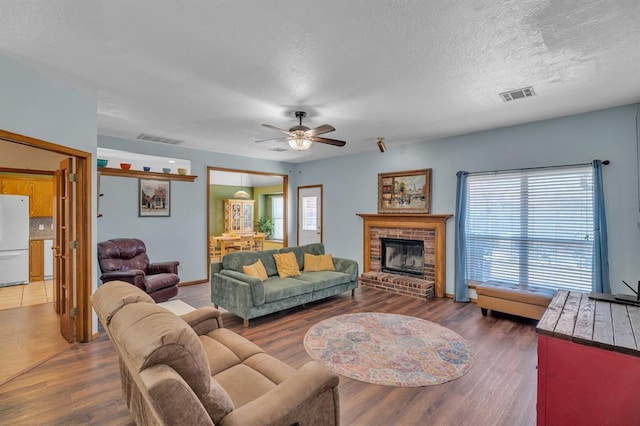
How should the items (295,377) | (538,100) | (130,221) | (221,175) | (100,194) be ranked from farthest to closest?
(221,175) → (130,221) → (100,194) → (538,100) → (295,377)

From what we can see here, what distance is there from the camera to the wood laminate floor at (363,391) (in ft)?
7.13

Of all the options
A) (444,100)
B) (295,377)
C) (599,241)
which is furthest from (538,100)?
(295,377)

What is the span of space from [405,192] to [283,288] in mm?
3027

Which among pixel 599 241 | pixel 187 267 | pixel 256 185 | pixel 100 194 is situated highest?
pixel 256 185

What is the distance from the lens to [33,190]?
638 cm

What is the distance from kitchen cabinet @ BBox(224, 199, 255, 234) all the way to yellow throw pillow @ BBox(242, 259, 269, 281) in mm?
6124

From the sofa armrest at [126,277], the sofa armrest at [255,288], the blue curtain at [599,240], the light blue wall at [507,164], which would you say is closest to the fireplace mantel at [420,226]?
the light blue wall at [507,164]

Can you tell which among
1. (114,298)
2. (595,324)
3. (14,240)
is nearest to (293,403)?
(114,298)

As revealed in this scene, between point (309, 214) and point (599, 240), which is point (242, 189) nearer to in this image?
point (309, 214)

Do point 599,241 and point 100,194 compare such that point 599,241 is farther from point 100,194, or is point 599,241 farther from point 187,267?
point 100,194

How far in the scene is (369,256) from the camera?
20.9ft

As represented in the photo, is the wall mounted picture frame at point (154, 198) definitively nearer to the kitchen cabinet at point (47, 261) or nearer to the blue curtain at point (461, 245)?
the kitchen cabinet at point (47, 261)

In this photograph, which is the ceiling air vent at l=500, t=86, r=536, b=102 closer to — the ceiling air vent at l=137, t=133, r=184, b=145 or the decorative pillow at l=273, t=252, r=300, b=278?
the decorative pillow at l=273, t=252, r=300, b=278

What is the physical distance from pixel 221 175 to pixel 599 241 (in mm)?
8989
